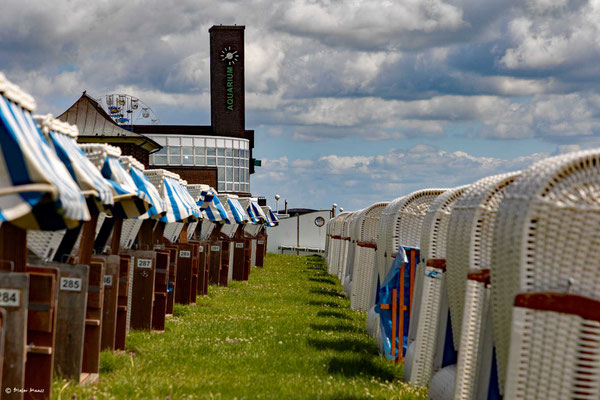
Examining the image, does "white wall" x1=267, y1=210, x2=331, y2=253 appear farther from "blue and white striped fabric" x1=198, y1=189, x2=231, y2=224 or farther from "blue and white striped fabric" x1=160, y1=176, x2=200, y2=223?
"blue and white striped fabric" x1=160, y1=176, x2=200, y2=223

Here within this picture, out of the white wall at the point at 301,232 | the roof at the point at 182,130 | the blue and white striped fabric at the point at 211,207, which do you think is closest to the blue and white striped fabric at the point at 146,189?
the blue and white striped fabric at the point at 211,207

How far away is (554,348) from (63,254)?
5.00 metres

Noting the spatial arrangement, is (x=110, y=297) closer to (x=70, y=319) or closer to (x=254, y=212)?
(x=70, y=319)

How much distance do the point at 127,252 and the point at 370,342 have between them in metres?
3.42

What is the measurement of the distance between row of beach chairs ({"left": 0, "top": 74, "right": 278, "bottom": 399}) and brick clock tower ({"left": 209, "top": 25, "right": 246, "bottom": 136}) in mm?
93669

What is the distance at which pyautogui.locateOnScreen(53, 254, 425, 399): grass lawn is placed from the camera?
8727mm

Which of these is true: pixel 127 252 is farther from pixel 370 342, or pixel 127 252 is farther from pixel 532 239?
pixel 532 239

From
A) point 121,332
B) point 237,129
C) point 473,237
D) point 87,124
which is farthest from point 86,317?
point 237,129

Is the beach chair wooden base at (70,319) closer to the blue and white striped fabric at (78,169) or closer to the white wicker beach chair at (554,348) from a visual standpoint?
the blue and white striped fabric at (78,169)

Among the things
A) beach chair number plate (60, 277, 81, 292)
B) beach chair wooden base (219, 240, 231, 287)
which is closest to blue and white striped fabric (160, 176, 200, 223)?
beach chair number plate (60, 277, 81, 292)

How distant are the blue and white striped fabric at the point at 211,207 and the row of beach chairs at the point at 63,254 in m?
7.46

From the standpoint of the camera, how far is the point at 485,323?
6.12 metres

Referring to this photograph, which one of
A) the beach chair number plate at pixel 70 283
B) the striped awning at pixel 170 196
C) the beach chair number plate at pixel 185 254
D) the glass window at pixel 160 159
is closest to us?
the beach chair number plate at pixel 70 283

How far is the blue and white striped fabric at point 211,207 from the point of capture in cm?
2186
